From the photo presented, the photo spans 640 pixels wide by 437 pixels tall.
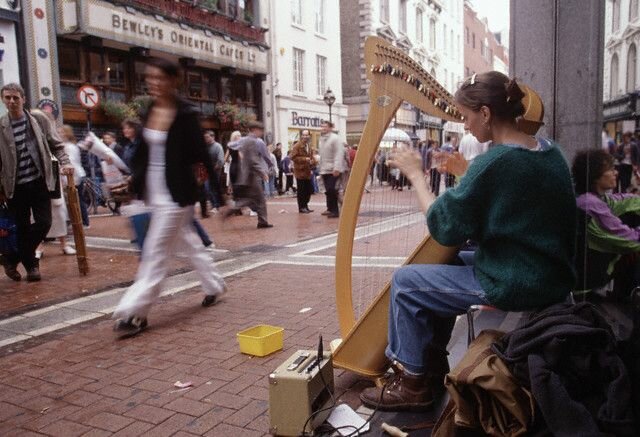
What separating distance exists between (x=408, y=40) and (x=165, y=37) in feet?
30.4

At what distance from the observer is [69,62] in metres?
16.1

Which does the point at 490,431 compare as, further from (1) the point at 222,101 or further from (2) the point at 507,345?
(1) the point at 222,101

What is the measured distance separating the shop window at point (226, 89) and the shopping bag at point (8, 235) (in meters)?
16.4

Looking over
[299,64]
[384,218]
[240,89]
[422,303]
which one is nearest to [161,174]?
[384,218]

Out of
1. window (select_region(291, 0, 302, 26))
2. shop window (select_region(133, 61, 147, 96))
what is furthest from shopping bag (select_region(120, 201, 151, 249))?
window (select_region(291, 0, 302, 26))

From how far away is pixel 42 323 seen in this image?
4414 millimetres

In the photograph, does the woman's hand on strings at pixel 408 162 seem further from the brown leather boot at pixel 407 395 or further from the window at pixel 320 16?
the window at pixel 320 16

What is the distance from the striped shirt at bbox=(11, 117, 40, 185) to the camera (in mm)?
5668

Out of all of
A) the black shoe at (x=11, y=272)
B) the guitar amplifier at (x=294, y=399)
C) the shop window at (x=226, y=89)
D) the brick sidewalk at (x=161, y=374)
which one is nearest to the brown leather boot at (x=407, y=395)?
the guitar amplifier at (x=294, y=399)

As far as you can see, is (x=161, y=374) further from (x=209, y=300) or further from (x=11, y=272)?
(x=11, y=272)

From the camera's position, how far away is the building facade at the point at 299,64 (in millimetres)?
23641

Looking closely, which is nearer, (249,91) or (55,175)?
(55,175)

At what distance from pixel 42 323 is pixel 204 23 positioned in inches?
691

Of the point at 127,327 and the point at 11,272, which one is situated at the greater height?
the point at 11,272
